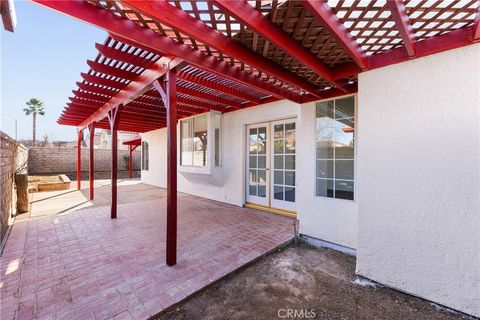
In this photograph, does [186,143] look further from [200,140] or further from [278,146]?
[278,146]

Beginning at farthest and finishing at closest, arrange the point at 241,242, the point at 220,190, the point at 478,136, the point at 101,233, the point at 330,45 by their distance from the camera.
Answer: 1. the point at 220,190
2. the point at 101,233
3. the point at 241,242
4. the point at 330,45
5. the point at 478,136

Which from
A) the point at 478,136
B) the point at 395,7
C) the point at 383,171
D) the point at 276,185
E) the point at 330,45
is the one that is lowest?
the point at 276,185

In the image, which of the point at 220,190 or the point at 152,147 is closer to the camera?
the point at 220,190

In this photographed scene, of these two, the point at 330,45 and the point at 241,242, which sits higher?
the point at 330,45

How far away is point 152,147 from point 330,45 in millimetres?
9201

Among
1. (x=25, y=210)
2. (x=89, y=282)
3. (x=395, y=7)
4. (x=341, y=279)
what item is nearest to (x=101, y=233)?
(x=89, y=282)

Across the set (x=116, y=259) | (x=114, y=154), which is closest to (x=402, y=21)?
(x=116, y=259)

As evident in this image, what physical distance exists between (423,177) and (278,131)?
3.13 meters

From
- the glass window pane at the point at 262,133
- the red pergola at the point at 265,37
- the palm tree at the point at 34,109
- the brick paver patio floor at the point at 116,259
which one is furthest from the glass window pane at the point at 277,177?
the palm tree at the point at 34,109

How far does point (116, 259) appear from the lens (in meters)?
2.76

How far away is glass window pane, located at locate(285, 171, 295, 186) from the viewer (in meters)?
4.66

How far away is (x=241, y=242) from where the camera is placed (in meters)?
3.34

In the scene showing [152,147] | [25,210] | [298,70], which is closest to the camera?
[298,70]

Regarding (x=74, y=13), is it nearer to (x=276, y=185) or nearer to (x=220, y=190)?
(x=276, y=185)
